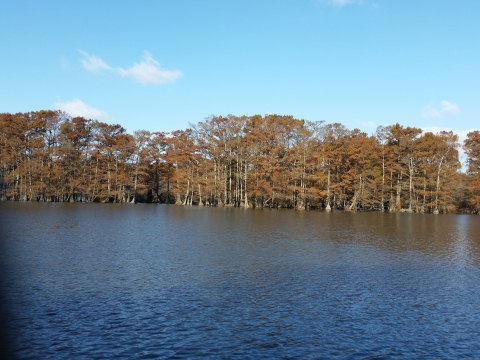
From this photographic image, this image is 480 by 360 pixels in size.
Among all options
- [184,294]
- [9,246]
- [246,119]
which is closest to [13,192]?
[246,119]

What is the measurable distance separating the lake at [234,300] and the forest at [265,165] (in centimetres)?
4981

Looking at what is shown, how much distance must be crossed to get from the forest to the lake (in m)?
49.8

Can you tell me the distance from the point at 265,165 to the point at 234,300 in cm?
6015

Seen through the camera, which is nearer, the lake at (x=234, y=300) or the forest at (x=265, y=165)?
the lake at (x=234, y=300)

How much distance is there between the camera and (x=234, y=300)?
13398 millimetres

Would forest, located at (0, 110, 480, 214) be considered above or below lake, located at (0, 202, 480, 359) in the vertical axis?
above

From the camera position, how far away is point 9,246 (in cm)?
2133

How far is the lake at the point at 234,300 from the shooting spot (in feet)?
31.9

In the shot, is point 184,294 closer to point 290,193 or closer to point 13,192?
point 290,193

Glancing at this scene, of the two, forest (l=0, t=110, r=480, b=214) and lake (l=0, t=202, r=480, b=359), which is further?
forest (l=0, t=110, r=480, b=214)

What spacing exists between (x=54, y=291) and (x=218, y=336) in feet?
22.6

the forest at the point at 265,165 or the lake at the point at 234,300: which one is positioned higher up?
the forest at the point at 265,165

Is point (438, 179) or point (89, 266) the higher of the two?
point (438, 179)

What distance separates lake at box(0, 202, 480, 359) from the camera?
383 inches
